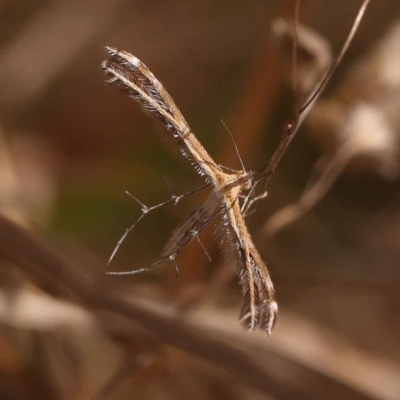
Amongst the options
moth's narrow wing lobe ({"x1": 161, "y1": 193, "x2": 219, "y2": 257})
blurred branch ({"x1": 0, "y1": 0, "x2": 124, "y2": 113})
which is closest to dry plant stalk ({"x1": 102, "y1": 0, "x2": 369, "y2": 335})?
moth's narrow wing lobe ({"x1": 161, "y1": 193, "x2": 219, "y2": 257})

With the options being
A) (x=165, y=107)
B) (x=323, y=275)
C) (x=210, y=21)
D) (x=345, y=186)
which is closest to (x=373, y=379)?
(x=323, y=275)

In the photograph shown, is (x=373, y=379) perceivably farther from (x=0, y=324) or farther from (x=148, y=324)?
(x=0, y=324)

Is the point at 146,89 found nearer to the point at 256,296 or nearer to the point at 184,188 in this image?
the point at 256,296

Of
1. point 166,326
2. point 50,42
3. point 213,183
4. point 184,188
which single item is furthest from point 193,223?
point 50,42

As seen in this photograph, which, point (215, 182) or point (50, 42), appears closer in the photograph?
point (215, 182)

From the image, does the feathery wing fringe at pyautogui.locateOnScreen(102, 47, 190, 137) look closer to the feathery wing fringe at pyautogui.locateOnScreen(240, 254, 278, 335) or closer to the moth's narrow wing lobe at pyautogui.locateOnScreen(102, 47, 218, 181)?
the moth's narrow wing lobe at pyautogui.locateOnScreen(102, 47, 218, 181)

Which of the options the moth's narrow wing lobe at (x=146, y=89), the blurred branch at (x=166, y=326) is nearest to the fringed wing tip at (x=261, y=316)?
the moth's narrow wing lobe at (x=146, y=89)

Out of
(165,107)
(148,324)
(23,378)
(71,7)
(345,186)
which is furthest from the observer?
(345,186)
